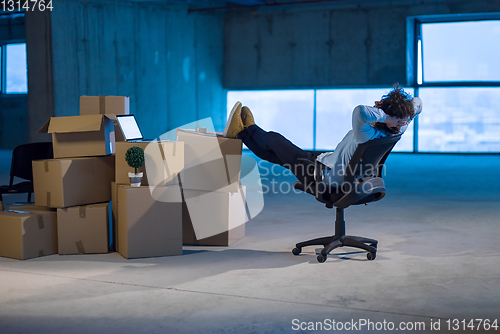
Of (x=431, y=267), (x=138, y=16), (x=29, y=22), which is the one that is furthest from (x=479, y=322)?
(x=138, y=16)

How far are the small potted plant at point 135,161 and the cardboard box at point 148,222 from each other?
6 centimetres

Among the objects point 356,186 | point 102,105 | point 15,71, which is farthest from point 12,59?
point 356,186

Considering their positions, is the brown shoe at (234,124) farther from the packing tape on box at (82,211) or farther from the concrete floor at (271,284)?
the packing tape on box at (82,211)

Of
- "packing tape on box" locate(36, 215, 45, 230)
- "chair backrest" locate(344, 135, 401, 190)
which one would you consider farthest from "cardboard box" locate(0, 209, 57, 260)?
"chair backrest" locate(344, 135, 401, 190)

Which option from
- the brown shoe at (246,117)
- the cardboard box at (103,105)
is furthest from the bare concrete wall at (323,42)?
the cardboard box at (103,105)

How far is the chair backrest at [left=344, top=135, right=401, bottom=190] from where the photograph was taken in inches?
117

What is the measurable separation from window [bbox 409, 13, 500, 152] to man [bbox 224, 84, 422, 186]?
28.7 ft

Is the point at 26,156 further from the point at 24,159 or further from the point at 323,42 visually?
the point at 323,42

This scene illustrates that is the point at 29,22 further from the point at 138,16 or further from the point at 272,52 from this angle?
the point at 272,52

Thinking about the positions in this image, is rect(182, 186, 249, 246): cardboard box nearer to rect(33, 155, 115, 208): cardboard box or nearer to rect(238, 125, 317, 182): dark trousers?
rect(238, 125, 317, 182): dark trousers

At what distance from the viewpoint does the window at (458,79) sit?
11195 mm

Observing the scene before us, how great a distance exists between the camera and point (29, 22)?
9.01 metres

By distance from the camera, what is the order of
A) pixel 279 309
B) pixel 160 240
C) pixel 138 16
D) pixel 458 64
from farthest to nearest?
pixel 458 64 → pixel 138 16 → pixel 160 240 → pixel 279 309

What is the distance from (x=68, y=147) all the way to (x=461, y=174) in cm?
615
